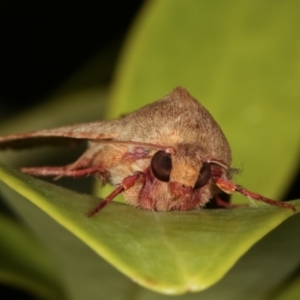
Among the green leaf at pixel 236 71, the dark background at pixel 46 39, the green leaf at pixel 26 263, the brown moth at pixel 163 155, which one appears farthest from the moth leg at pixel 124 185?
the dark background at pixel 46 39

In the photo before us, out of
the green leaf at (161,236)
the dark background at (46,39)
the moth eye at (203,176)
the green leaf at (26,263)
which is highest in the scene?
the dark background at (46,39)

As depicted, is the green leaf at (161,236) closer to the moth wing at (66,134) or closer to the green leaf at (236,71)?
the moth wing at (66,134)

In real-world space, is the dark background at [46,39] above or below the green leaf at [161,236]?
above

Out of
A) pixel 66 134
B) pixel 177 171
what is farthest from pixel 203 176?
pixel 66 134

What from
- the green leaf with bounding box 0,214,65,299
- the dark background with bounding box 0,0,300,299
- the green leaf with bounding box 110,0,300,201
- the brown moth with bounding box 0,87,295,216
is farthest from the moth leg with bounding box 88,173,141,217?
the dark background with bounding box 0,0,300,299

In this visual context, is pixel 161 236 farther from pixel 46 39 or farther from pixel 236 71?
pixel 46 39

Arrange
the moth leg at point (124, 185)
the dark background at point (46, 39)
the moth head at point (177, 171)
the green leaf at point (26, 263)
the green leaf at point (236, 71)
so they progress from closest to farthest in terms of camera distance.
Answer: the moth leg at point (124, 185) → the moth head at point (177, 171) → the green leaf at point (26, 263) → the green leaf at point (236, 71) → the dark background at point (46, 39)

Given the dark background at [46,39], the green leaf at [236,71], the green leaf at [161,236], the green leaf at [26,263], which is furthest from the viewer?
the dark background at [46,39]
